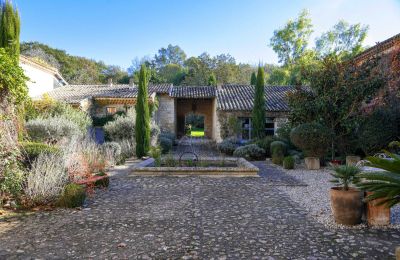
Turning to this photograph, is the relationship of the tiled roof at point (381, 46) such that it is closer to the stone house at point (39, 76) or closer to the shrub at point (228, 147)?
the shrub at point (228, 147)

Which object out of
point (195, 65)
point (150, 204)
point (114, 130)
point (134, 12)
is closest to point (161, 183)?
point (150, 204)

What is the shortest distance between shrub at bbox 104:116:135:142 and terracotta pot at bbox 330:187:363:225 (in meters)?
11.8

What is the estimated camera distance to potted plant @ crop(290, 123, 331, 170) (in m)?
10.3

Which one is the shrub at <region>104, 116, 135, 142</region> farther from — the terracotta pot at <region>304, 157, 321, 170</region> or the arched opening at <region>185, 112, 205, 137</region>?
the arched opening at <region>185, 112, 205, 137</region>

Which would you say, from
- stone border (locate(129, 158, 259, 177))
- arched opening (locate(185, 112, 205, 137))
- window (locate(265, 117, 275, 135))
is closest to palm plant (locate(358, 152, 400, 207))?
stone border (locate(129, 158, 259, 177))

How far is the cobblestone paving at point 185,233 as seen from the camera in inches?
137

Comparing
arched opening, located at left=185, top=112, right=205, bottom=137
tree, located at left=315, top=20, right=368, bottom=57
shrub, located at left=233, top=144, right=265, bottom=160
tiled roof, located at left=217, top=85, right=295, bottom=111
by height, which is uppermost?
tree, located at left=315, top=20, right=368, bottom=57

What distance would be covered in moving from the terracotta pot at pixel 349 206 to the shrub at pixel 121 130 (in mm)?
11769

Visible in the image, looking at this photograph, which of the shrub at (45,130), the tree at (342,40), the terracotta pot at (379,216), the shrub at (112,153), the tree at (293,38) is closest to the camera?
the terracotta pot at (379,216)

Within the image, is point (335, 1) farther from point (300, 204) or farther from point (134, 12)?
point (134, 12)

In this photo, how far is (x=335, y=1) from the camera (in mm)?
6527

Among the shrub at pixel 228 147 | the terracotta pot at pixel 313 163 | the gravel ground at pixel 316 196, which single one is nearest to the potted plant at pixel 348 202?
the gravel ground at pixel 316 196

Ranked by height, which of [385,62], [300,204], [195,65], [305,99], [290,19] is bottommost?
[300,204]

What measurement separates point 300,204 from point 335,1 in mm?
4379
